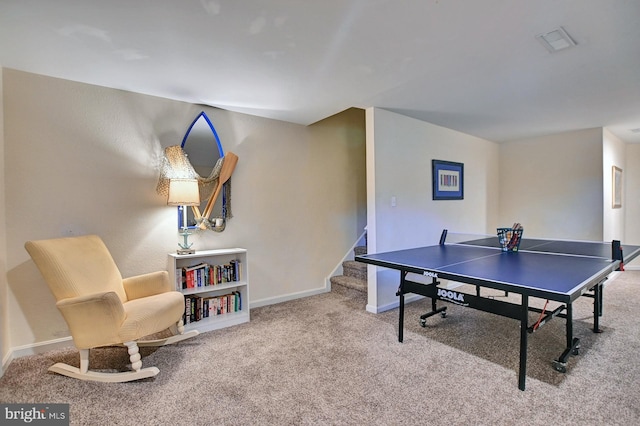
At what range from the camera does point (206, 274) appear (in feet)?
9.64

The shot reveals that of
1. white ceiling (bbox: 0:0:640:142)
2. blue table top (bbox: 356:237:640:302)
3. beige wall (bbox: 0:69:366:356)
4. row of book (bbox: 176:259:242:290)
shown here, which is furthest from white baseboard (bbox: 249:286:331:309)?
white ceiling (bbox: 0:0:640:142)

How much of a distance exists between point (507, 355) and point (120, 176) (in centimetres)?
351

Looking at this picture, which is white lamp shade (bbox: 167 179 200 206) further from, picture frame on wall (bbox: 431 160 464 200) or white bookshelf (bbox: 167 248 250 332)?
picture frame on wall (bbox: 431 160 464 200)

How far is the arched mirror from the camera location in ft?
10.1

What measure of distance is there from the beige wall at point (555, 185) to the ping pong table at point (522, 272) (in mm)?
1820

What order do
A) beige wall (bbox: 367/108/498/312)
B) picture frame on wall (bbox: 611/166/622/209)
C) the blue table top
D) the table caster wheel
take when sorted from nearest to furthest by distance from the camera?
the blue table top → the table caster wheel → beige wall (bbox: 367/108/498/312) → picture frame on wall (bbox: 611/166/622/209)

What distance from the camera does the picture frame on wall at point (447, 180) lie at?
13.2ft

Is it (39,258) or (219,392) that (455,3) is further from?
(39,258)

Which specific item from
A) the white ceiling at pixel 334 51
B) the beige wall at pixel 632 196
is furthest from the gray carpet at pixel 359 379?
the beige wall at pixel 632 196

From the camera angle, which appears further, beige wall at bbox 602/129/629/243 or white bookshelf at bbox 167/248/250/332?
beige wall at bbox 602/129/629/243

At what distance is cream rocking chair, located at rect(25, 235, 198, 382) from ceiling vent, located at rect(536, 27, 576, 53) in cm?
309

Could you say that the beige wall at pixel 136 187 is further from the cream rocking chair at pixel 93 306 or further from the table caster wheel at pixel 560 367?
the table caster wheel at pixel 560 367

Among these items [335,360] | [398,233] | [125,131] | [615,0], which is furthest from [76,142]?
[615,0]

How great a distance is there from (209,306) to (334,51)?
2.45 meters
